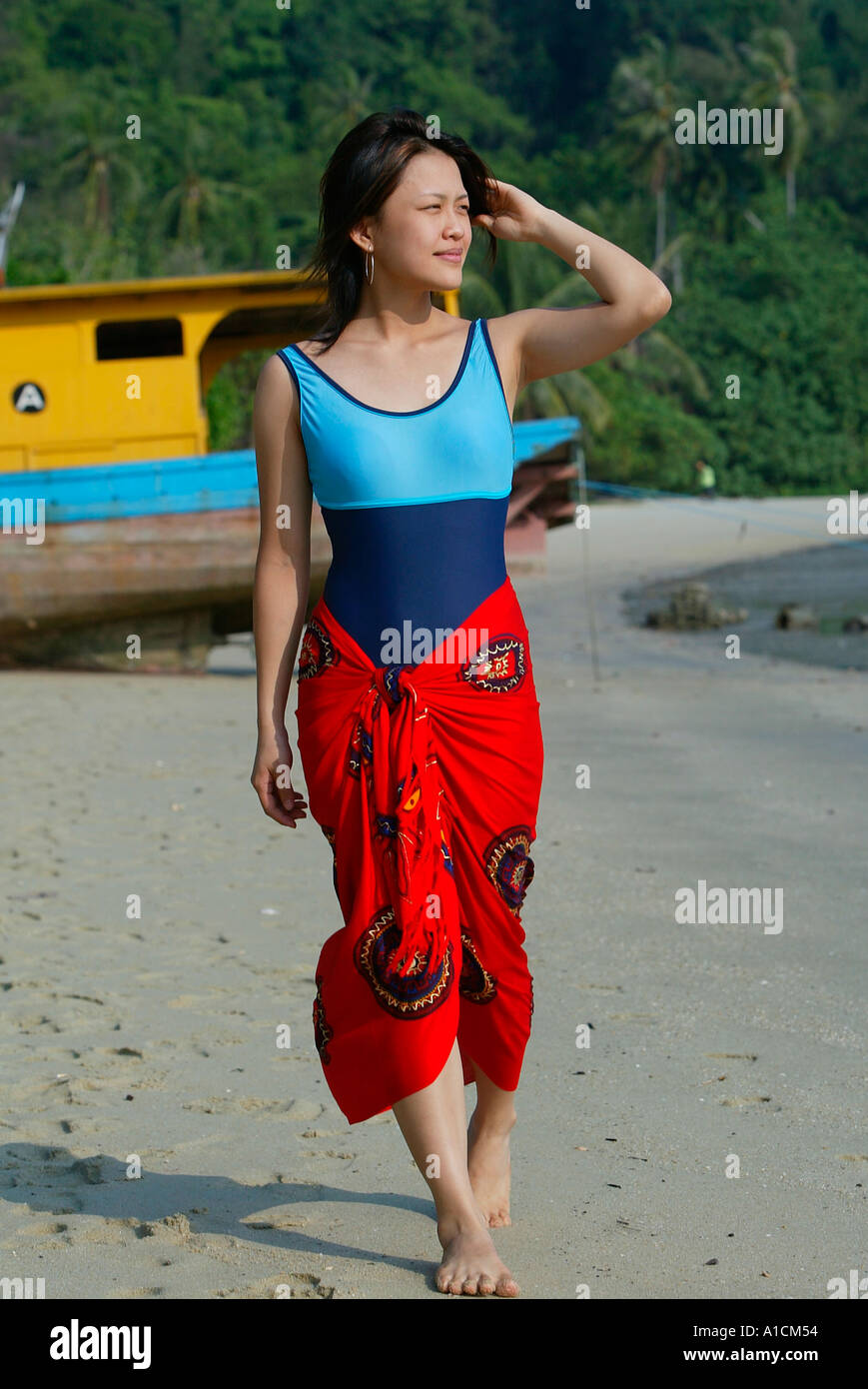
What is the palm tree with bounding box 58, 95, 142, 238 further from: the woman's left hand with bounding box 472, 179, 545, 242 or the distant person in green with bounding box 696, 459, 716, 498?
the woman's left hand with bounding box 472, 179, 545, 242

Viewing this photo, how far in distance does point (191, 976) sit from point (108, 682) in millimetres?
7388

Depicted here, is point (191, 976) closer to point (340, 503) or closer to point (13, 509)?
point (340, 503)

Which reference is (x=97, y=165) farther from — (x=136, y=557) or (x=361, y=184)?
(x=361, y=184)

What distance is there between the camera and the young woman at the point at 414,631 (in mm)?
2555

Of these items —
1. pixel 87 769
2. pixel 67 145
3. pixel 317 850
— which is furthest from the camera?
pixel 67 145

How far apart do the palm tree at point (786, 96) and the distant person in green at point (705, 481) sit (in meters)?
16.2

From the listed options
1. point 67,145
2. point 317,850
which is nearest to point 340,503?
point 317,850

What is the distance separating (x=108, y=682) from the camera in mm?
11586

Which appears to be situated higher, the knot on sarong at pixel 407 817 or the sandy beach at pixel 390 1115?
the knot on sarong at pixel 407 817

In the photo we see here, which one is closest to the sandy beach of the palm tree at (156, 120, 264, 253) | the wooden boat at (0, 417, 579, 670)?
the wooden boat at (0, 417, 579, 670)

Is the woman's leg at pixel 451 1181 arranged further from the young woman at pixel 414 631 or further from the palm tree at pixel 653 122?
the palm tree at pixel 653 122

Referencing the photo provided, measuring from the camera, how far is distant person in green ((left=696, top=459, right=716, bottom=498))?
37875 mm

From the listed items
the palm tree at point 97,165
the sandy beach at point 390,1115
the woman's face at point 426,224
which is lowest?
the sandy beach at point 390,1115

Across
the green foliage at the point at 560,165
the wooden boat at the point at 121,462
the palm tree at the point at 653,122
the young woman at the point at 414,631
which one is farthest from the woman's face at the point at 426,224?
the palm tree at the point at 653,122
